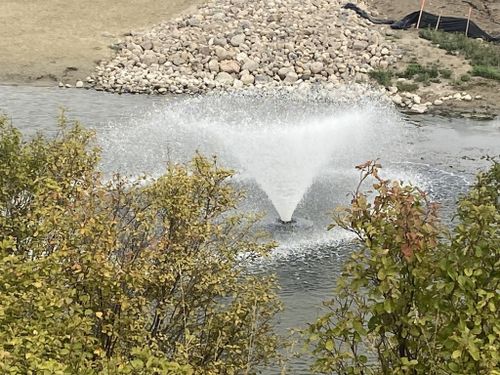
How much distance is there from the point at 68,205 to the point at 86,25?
4286 cm

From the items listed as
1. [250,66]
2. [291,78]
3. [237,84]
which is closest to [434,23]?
[291,78]

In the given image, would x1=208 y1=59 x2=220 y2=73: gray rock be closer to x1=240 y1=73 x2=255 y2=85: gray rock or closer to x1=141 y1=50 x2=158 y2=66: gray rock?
x1=240 y1=73 x2=255 y2=85: gray rock

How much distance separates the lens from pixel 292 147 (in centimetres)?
2931

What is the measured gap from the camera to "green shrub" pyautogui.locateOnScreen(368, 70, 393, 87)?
4338cm

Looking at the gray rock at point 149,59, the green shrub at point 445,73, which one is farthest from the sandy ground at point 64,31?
the green shrub at point 445,73

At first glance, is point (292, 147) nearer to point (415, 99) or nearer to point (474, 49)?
point (415, 99)

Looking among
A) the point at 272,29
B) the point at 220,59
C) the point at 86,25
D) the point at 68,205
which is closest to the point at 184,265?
the point at 68,205

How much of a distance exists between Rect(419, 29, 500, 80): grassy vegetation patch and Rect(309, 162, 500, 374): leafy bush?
38.9m

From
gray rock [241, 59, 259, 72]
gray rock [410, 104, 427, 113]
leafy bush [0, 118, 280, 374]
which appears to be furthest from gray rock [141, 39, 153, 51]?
leafy bush [0, 118, 280, 374]

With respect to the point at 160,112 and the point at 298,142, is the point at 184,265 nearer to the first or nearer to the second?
the point at 298,142

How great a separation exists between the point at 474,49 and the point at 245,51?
1429 cm

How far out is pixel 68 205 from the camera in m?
9.54

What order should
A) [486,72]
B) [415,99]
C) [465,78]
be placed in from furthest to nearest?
[486,72], [465,78], [415,99]

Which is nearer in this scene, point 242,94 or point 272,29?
point 242,94
